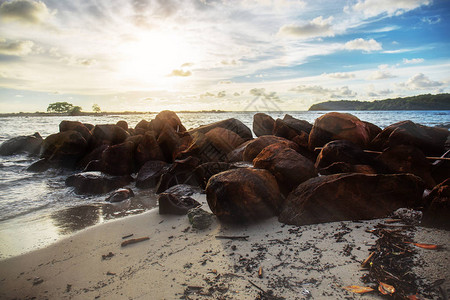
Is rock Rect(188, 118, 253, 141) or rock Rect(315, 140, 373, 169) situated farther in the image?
rock Rect(188, 118, 253, 141)

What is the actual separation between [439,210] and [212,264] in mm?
2501

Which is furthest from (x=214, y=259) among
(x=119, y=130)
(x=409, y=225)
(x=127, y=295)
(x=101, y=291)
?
(x=119, y=130)

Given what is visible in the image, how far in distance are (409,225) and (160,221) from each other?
3.20 meters

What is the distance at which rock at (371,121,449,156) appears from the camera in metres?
4.88

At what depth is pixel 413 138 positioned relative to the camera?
4918mm

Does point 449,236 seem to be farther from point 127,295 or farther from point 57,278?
point 57,278

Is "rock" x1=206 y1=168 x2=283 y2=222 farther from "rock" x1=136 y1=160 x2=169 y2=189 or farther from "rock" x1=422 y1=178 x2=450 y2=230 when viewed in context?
"rock" x1=136 y1=160 x2=169 y2=189

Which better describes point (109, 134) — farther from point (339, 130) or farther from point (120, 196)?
point (339, 130)

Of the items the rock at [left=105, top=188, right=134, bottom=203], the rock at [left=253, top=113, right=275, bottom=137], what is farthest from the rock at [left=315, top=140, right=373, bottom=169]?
the rock at [left=253, top=113, right=275, bottom=137]

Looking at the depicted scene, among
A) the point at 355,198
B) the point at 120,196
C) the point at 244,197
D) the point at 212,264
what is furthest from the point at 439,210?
the point at 120,196

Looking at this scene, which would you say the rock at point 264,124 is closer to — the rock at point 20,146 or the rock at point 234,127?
the rock at point 234,127

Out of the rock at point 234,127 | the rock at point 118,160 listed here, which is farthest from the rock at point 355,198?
the rock at point 234,127

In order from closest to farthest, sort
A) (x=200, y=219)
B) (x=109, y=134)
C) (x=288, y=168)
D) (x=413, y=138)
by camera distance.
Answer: (x=200, y=219) → (x=288, y=168) → (x=413, y=138) → (x=109, y=134)

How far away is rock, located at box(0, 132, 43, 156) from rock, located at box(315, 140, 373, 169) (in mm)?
13659
